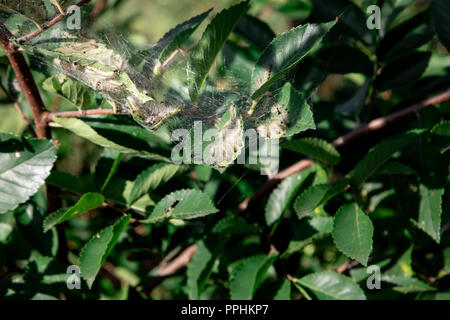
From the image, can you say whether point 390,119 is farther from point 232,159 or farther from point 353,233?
point 232,159

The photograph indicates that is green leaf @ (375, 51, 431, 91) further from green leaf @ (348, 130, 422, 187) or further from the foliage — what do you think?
green leaf @ (348, 130, 422, 187)

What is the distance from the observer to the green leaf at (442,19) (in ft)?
3.06

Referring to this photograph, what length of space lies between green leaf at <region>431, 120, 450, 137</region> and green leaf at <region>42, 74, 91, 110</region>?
0.64 meters

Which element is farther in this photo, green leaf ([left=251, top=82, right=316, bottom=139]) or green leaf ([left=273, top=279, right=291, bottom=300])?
green leaf ([left=273, top=279, right=291, bottom=300])

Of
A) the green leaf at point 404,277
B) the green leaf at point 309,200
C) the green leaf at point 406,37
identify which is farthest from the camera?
the green leaf at point 406,37

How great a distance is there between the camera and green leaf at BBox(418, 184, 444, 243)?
31.6 inches

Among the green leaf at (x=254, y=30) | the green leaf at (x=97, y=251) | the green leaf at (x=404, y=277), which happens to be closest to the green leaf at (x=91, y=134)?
the green leaf at (x=97, y=251)

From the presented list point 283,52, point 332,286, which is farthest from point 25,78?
point 332,286

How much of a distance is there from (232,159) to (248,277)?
0.35 meters

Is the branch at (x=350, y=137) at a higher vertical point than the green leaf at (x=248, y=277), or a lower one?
higher

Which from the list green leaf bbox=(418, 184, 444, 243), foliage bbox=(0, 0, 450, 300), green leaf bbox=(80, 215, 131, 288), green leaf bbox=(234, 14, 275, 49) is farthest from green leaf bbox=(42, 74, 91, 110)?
green leaf bbox=(418, 184, 444, 243)

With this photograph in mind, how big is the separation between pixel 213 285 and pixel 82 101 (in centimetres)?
58

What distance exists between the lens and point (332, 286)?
2.73 feet

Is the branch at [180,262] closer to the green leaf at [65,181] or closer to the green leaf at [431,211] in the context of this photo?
the green leaf at [65,181]
